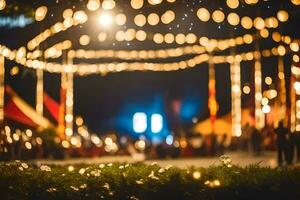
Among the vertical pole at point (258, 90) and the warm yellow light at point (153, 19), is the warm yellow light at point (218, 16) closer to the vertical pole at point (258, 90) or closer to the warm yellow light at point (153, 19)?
the warm yellow light at point (153, 19)

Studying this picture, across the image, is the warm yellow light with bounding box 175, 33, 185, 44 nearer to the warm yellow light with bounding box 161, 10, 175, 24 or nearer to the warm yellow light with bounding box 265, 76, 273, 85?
the warm yellow light with bounding box 161, 10, 175, 24

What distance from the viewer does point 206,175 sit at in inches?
333

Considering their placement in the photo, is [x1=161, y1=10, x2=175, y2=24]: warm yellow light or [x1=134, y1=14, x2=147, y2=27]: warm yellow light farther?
[x1=134, y1=14, x2=147, y2=27]: warm yellow light

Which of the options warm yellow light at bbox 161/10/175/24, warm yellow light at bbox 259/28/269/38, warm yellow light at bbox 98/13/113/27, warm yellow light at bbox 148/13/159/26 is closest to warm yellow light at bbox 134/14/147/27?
warm yellow light at bbox 148/13/159/26

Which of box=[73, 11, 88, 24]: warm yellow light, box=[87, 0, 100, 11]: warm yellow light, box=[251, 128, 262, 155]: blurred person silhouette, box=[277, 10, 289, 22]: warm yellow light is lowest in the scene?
box=[251, 128, 262, 155]: blurred person silhouette

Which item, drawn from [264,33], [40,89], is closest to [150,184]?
[264,33]

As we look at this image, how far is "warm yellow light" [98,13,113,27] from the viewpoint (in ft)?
46.7

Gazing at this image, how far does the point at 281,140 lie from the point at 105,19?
7106mm

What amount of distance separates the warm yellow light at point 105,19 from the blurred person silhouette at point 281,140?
6.16m

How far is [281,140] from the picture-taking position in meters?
18.5

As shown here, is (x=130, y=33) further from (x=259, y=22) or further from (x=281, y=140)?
(x=281, y=140)

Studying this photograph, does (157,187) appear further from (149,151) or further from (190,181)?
(149,151)

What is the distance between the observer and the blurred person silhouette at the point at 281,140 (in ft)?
59.3

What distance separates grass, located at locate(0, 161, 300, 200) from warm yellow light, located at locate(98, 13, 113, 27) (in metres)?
5.43
